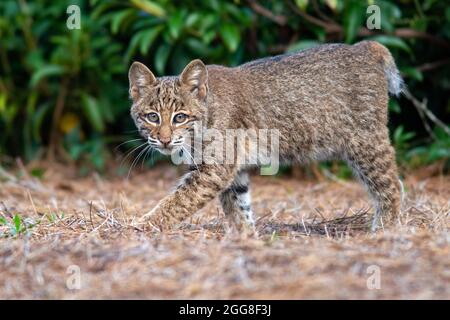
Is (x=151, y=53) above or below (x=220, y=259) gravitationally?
above

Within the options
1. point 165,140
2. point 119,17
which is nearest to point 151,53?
point 119,17

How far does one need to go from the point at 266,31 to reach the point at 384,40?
4.50 feet

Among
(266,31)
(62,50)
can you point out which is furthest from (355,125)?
(62,50)

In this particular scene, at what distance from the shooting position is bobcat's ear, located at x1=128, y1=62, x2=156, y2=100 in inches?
211

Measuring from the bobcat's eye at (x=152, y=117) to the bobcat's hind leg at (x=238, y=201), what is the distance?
787 mm

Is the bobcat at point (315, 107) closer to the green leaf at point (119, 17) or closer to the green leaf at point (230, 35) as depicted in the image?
the green leaf at point (230, 35)

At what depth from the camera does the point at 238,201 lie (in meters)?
5.61

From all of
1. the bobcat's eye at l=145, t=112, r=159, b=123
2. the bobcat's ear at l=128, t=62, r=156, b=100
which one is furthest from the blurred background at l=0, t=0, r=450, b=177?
the bobcat's eye at l=145, t=112, r=159, b=123

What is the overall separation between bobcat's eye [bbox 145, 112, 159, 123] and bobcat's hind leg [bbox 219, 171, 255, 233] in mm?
787

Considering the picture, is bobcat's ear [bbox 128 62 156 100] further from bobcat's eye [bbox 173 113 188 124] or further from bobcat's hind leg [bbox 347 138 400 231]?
bobcat's hind leg [bbox 347 138 400 231]

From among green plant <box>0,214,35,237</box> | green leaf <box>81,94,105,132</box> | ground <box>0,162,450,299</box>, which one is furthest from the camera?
green leaf <box>81,94,105,132</box>

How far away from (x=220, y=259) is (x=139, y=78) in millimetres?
2028

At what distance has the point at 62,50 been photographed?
8430mm

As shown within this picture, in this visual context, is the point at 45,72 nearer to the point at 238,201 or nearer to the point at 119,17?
the point at 119,17
